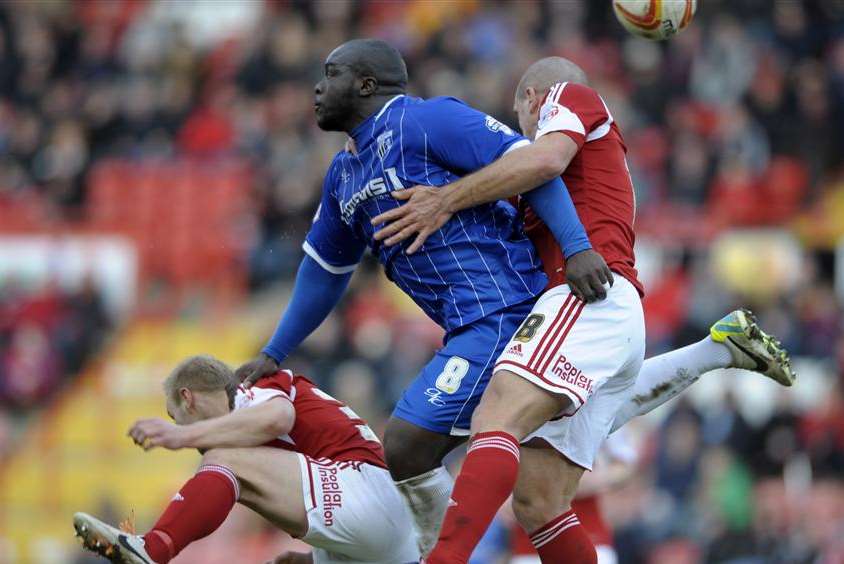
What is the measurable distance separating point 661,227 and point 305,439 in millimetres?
7009

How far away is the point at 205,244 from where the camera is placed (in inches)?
615

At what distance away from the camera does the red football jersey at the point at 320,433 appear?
662 cm

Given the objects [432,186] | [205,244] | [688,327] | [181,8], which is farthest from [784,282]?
[181,8]

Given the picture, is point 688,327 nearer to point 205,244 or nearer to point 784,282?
point 784,282

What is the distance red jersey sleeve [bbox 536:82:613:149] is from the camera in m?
6.10

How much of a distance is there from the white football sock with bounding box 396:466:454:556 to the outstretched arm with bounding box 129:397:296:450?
57 cm

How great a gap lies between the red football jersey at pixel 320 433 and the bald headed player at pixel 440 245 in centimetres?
43

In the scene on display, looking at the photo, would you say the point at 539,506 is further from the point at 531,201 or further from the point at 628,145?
A: the point at 628,145

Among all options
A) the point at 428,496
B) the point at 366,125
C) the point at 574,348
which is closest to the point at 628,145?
the point at 366,125

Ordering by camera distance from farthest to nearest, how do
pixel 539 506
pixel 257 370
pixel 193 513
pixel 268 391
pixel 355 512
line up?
pixel 257 370, pixel 268 391, pixel 355 512, pixel 539 506, pixel 193 513

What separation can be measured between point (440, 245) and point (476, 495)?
1.04 metres

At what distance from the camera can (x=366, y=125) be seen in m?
6.30

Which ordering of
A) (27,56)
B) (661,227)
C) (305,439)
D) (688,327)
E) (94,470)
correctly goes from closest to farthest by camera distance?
(305,439), (688,327), (661,227), (94,470), (27,56)

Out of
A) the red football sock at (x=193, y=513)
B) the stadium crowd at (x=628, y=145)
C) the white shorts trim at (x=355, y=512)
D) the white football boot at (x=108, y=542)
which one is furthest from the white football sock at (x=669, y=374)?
the stadium crowd at (x=628, y=145)
